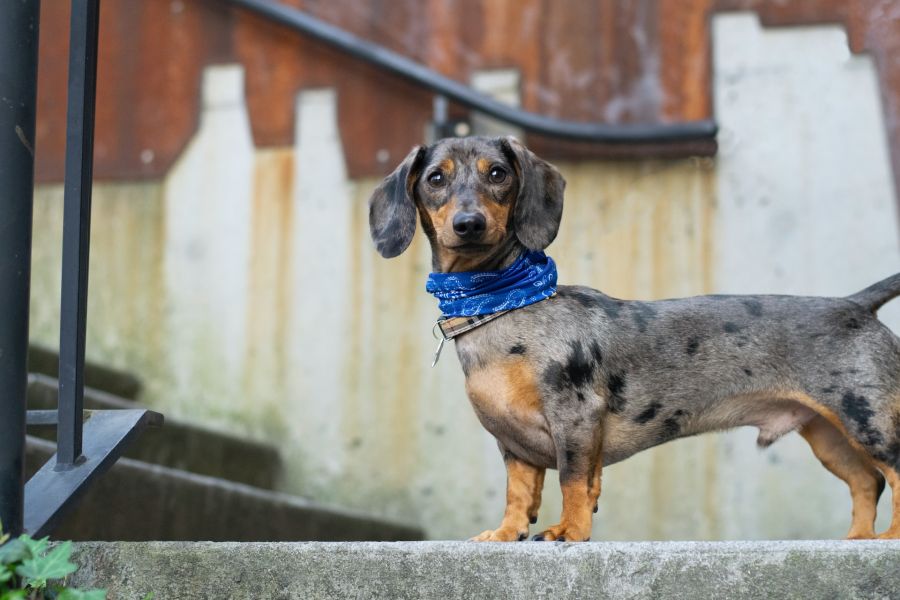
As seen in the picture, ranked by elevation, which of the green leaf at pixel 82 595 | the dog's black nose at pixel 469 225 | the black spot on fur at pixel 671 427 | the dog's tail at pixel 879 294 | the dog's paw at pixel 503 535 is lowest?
the dog's paw at pixel 503 535

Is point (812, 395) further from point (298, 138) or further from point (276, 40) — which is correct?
point (276, 40)

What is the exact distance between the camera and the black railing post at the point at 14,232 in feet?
6.49

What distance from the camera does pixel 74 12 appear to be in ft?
7.38

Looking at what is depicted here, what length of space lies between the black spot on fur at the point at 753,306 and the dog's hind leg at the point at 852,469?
318 millimetres

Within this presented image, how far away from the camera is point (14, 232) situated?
6.62ft

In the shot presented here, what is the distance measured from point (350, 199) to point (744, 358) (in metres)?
2.38

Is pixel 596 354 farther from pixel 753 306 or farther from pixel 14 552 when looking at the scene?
pixel 14 552

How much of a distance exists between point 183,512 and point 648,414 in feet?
5.01

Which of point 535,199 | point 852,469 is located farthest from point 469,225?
point 852,469

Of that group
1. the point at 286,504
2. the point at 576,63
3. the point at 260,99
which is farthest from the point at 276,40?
the point at 286,504

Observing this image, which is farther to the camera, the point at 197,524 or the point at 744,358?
the point at 197,524

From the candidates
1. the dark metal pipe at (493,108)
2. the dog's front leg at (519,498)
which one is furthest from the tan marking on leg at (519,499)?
the dark metal pipe at (493,108)

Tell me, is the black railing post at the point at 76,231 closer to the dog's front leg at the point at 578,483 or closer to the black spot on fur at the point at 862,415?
the dog's front leg at the point at 578,483

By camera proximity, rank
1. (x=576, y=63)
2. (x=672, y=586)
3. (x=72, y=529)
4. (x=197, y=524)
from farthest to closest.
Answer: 1. (x=576, y=63)
2. (x=197, y=524)
3. (x=72, y=529)
4. (x=672, y=586)
